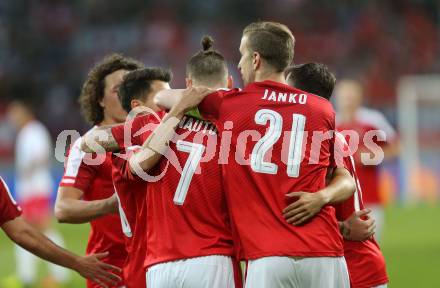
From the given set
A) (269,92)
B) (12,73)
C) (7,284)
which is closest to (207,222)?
(269,92)

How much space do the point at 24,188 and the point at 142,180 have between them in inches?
318

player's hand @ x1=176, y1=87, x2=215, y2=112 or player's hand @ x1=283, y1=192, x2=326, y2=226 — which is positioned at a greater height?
player's hand @ x1=176, y1=87, x2=215, y2=112

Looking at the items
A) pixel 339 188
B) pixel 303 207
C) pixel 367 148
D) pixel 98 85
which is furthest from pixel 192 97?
pixel 367 148

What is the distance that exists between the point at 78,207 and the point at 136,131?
33.2 inches

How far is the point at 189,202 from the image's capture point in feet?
15.3

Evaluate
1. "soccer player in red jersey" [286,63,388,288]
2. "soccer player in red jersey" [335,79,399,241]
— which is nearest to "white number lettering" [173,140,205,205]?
"soccer player in red jersey" [286,63,388,288]

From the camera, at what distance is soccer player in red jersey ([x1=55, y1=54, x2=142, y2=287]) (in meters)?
5.45

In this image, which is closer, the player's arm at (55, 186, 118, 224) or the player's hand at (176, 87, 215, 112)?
the player's hand at (176, 87, 215, 112)

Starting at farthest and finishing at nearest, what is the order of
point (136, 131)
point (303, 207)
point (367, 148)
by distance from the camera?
1. point (367, 148)
2. point (136, 131)
3. point (303, 207)

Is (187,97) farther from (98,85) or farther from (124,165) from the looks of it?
(98,85)

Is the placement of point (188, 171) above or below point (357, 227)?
above

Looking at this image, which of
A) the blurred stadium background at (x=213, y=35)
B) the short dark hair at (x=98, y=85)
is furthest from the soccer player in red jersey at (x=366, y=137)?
the blurred stadium background at (x=213, y=35)

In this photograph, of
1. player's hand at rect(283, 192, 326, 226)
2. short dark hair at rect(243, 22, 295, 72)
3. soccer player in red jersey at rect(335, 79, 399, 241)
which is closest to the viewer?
player's hand at rect(283, 192, 326, 226)

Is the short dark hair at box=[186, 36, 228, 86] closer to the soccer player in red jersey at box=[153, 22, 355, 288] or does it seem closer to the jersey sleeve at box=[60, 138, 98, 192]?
the soccer player in red jersey at box=[153, 22, 355, 288]
